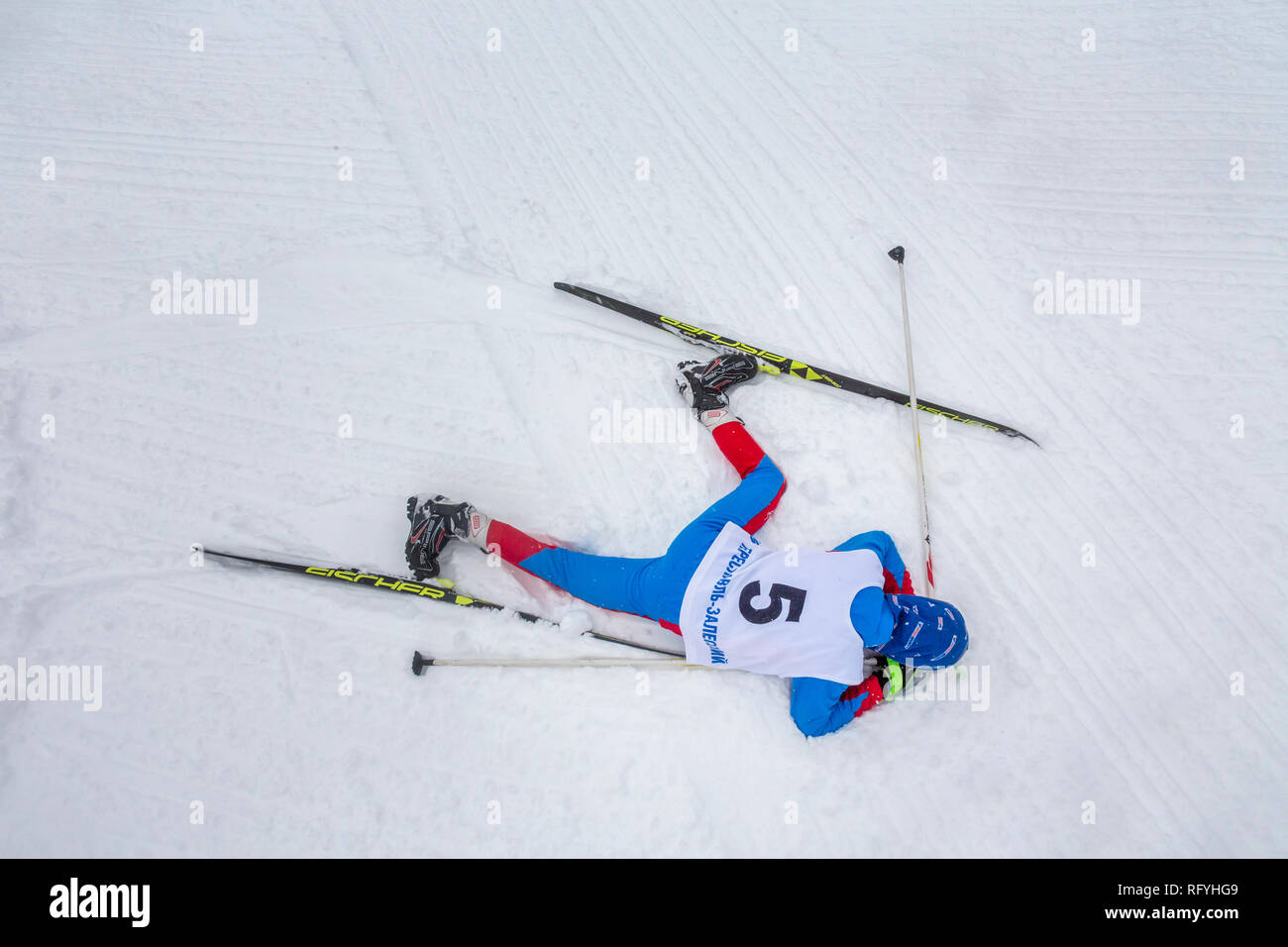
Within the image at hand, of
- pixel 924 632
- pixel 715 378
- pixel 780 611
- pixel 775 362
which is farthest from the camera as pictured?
pixel 775 362

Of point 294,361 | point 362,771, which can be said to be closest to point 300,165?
point 294,361

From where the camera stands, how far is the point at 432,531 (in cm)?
393

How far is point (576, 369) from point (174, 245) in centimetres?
272

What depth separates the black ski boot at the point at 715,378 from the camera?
4.14 m

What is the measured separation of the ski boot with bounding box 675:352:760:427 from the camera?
413cm

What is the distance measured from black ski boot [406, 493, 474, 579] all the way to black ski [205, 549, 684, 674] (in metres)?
0.08

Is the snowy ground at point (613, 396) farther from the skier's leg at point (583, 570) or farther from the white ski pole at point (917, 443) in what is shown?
the skier's leg at point (583, 570)

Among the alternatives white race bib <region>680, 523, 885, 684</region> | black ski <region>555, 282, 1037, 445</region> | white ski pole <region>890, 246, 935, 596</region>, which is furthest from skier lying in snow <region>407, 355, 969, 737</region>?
black ski <region>555, 282, 1037, 445</region>

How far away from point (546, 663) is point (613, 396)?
1.55m

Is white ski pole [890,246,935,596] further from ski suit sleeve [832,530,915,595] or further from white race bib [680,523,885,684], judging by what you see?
white race bib [680,523,885,684]

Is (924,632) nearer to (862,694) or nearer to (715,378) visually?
(862,694)

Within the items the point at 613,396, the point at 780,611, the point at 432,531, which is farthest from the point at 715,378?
the point at 432,531

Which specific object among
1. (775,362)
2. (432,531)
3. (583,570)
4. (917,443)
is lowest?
(583,570)
